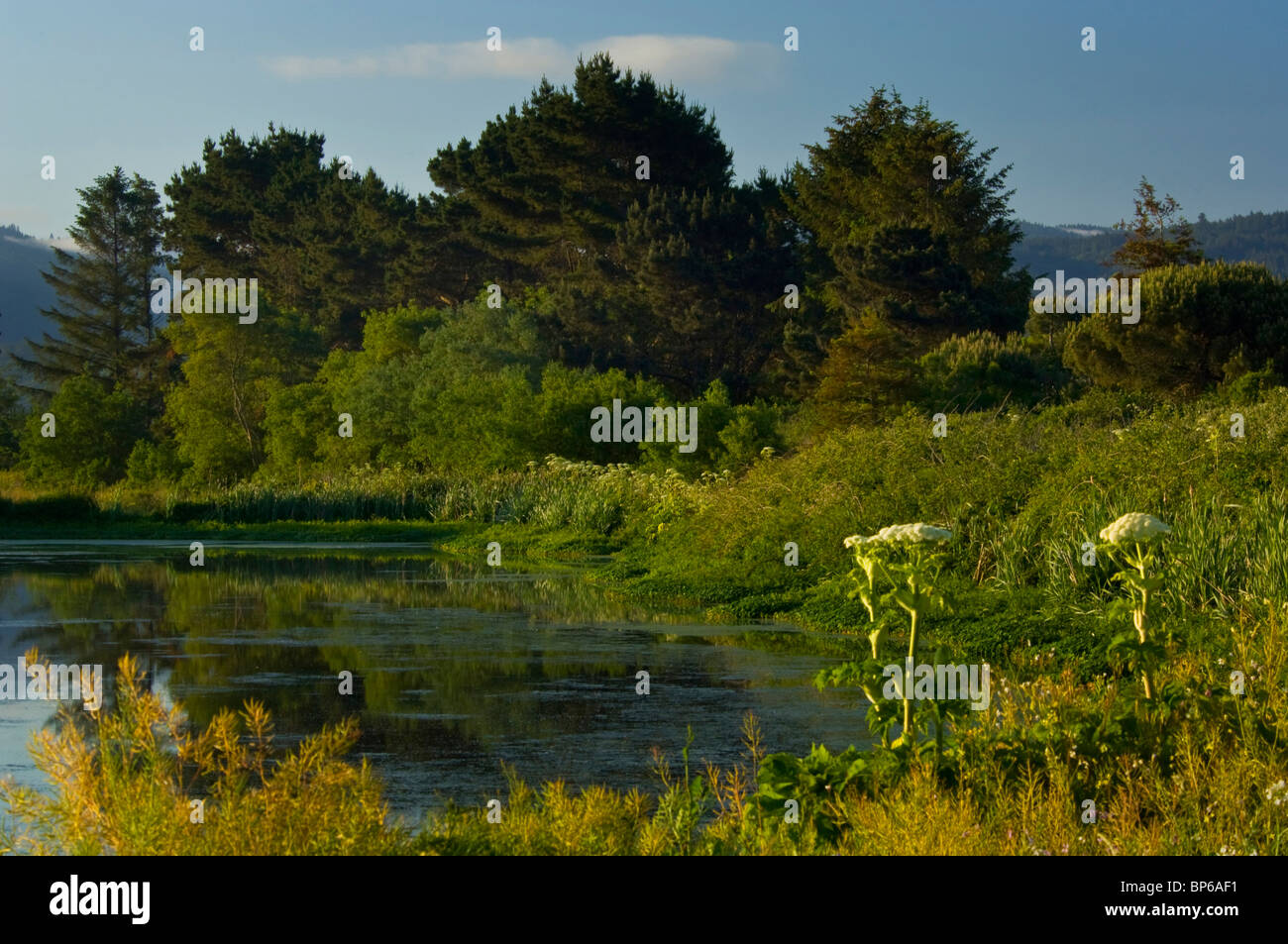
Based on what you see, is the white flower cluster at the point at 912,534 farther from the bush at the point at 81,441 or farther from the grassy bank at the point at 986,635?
the bush at the point at 81,441

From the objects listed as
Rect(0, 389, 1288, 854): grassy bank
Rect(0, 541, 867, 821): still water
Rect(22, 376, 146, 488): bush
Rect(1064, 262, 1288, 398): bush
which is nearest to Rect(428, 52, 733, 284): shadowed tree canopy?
Rect(22, 376, 146, 488): bush

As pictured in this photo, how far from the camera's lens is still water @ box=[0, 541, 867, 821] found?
11789 mm

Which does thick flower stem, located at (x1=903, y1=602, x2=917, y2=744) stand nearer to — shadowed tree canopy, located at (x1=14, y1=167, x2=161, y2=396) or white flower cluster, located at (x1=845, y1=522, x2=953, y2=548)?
white flower cluster, located at (x1=845, y1=522, x2=953, y2=548)

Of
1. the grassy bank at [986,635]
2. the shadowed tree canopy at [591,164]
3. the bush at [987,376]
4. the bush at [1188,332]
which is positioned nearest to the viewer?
the grassy bank at [986,635]

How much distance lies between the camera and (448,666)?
662 inches

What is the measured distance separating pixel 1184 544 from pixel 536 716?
7.85 meters

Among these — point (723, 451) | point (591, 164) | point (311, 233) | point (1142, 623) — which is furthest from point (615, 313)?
point (1142, 623)

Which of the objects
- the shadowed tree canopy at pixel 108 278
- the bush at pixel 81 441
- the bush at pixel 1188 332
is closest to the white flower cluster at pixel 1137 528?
the bush at pixel 1188 332

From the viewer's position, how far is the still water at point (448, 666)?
1179cm

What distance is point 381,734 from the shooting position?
1249 centimetres

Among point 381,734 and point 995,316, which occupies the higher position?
point 995,316

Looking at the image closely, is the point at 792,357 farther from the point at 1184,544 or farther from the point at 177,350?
the point at 1184,544

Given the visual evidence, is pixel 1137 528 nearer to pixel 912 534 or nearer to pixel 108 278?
pixel 912 534
